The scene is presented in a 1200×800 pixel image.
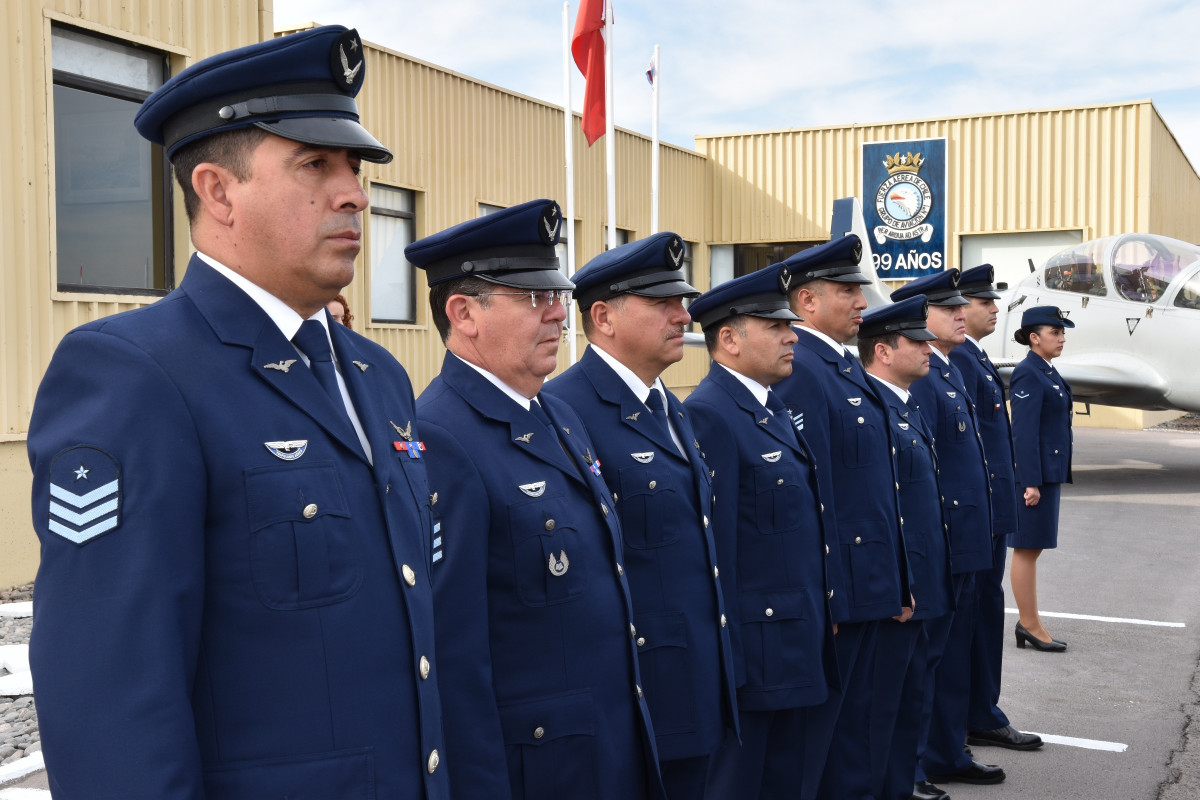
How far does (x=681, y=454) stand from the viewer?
10.3 ft

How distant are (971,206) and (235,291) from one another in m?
22.1

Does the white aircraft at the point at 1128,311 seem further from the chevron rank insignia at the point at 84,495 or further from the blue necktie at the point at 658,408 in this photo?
the chevron rank insignia at the point at 84,495

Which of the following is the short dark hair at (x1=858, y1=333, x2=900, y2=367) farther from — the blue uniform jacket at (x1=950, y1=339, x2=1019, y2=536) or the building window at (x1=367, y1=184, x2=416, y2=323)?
the building window at (x1=367, y1=184, x2=416, y2=323)

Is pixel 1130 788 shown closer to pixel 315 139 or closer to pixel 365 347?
pixel 365 347

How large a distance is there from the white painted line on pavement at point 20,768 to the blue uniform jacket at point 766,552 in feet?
9.36

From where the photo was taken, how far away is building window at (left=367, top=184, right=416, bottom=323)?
46.9ft

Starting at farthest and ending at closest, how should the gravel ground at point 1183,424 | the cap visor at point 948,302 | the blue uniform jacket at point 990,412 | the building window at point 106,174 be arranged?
1. the gravel ground at point 1183,424
2. the building window at point 106,174
3. the blue uniform jacket at point 990,412
4. the cap visor at point 948,302

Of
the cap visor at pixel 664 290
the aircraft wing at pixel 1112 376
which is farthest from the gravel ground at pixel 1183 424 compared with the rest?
the cap visor at pixel 664 290

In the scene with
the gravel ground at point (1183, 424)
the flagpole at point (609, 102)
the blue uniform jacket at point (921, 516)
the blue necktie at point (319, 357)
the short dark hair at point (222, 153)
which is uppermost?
the flagpole at point (609, 102)

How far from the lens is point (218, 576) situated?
1.50 meters

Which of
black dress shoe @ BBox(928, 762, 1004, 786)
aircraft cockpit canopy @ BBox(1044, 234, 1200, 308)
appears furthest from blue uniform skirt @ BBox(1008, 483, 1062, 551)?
aircraft cockpit canopy @ BBox(1044, 234, 1200, 308)

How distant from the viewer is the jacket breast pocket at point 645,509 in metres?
2.99

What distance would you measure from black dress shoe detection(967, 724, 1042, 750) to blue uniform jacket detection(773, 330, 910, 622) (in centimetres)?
141

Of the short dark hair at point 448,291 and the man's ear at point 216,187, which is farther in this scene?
the short dark hair at point 448,291
